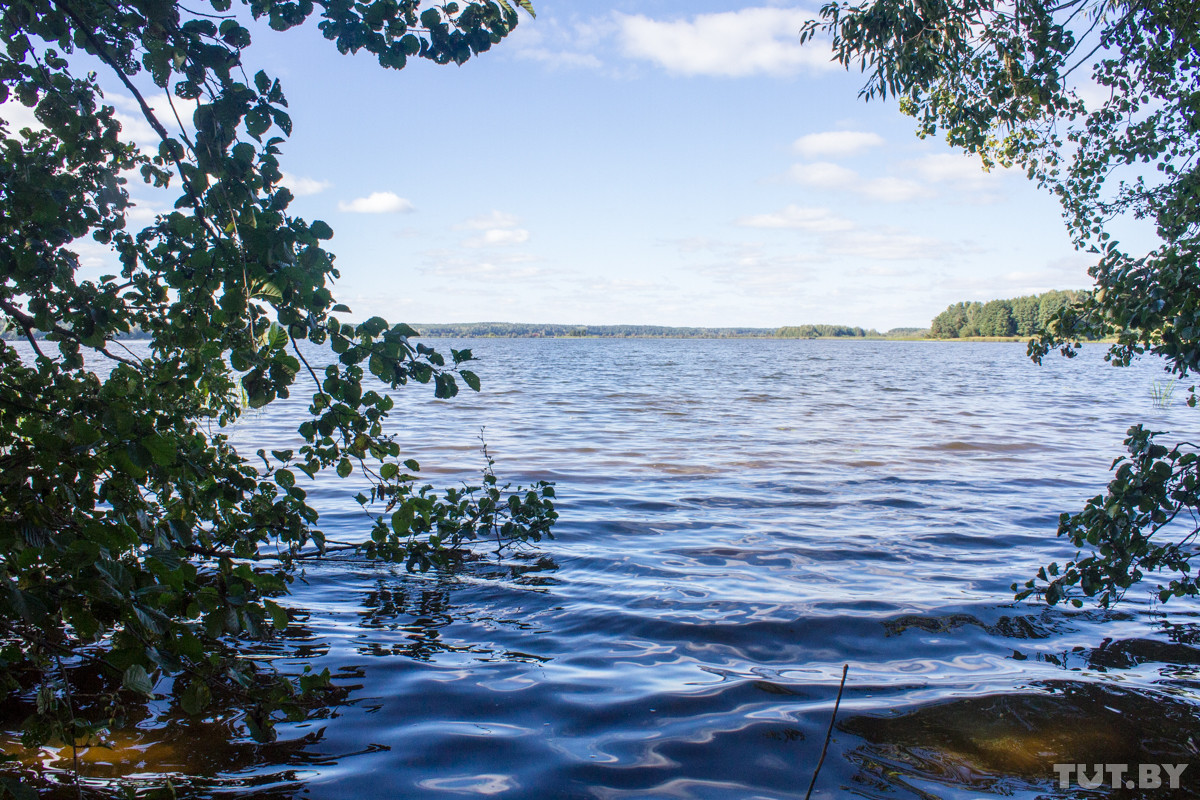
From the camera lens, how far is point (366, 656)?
5.05 meters

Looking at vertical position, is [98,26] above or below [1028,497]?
above

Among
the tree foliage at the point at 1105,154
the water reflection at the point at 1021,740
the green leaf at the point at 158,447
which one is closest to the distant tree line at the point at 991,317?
the tree foliage at the point at 1105,154

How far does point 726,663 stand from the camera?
5.05 metres

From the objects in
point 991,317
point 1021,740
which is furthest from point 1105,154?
point 991,317

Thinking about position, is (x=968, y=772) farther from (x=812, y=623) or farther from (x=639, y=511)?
(x=639, y=511)

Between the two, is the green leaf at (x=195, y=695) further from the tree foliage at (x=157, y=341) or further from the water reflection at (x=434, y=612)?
the water reflection at (x=434, y=612)

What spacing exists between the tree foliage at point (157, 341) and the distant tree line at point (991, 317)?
101 m

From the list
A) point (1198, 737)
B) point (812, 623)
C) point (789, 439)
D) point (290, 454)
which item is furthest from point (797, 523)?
point (789, 439)

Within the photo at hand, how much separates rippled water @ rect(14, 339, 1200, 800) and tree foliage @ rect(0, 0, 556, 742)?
843 millimetres

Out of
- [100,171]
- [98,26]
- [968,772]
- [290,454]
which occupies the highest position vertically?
[98,26]

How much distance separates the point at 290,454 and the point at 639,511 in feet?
16.9

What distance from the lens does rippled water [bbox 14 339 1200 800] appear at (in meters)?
3.68

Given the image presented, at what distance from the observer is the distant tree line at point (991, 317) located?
118 meters

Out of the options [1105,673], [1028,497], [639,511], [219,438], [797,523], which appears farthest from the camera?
[1028,497]
